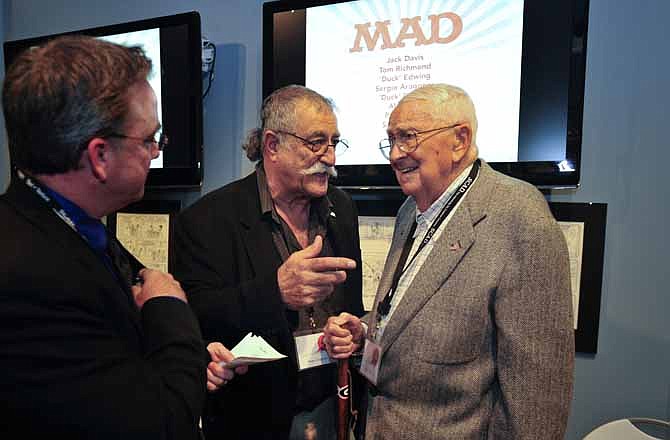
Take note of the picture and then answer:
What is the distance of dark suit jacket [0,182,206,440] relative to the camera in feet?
2.15

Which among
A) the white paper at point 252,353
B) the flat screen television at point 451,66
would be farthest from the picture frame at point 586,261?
the white paper at point 252,353

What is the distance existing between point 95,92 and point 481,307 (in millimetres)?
878

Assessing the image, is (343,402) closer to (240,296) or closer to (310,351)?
(310,351)

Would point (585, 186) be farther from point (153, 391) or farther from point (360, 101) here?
point (153, 391)

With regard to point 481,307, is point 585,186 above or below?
above

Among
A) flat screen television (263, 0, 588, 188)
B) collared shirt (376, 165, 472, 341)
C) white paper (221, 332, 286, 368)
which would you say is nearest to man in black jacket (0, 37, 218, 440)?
white paper (221, 332, 286, 368)

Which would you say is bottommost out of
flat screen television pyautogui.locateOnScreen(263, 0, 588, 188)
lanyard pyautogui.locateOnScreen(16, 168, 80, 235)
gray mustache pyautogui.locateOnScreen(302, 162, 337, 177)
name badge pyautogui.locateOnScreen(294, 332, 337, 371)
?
name badge pyautogui.locateOnScreen(294, 332, 337, 371)

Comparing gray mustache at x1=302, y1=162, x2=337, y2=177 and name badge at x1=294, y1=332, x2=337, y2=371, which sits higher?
gray mustache at x1=302, y1=162, x2=337, y2=177

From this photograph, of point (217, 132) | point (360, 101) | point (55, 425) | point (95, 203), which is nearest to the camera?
point (55, 425)

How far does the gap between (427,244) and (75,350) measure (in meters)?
0.86

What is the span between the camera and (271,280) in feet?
4.33

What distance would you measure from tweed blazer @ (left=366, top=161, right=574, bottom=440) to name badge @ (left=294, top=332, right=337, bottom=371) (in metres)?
0.25

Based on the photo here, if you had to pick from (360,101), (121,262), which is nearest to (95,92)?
(121,262)

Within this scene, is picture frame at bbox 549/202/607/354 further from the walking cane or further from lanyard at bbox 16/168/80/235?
lanyard at bbox 16/168/80/235
